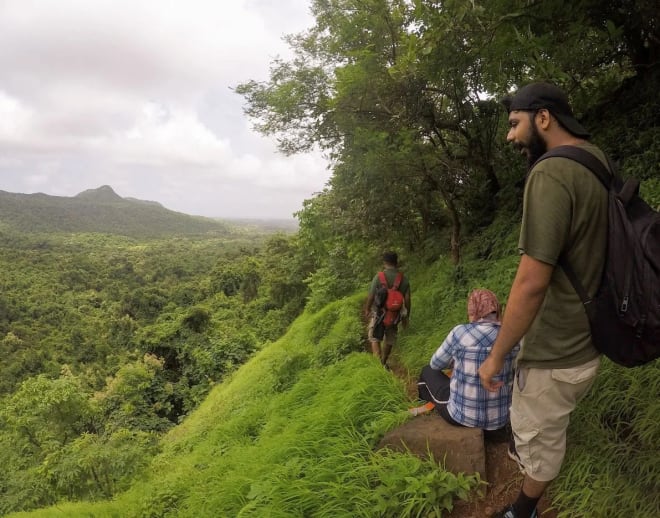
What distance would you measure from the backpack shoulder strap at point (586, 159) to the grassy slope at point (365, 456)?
1.61 m

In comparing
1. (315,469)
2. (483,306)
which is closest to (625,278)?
(483,306)

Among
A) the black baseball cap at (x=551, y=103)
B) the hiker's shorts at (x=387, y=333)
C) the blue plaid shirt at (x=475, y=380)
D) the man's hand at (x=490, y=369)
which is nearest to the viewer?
the black baseball cap at (x=551, y=103)

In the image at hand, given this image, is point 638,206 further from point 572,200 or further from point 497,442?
point 497,442

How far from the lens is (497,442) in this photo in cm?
268

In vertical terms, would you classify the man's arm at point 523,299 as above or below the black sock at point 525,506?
above

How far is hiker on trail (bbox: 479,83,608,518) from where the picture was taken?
1.42 metres

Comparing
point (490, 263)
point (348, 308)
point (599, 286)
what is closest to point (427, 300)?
point (490, 263)

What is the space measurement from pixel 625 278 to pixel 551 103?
2.42 ft

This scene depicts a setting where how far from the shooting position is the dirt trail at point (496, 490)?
2262 mm

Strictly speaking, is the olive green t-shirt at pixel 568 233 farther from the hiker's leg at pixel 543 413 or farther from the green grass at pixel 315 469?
the green grass at pixel 315 469

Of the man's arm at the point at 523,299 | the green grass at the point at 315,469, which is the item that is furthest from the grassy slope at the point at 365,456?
the man's arm at the point at 523,299

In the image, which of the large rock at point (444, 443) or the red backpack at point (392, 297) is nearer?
the large rock at point (444, 443)

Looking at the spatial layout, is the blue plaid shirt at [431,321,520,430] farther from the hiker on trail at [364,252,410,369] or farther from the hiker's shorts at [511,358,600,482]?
the hiker on trail at [364,252,410,369]

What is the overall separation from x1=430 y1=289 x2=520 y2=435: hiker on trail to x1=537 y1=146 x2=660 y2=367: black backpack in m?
1.02
